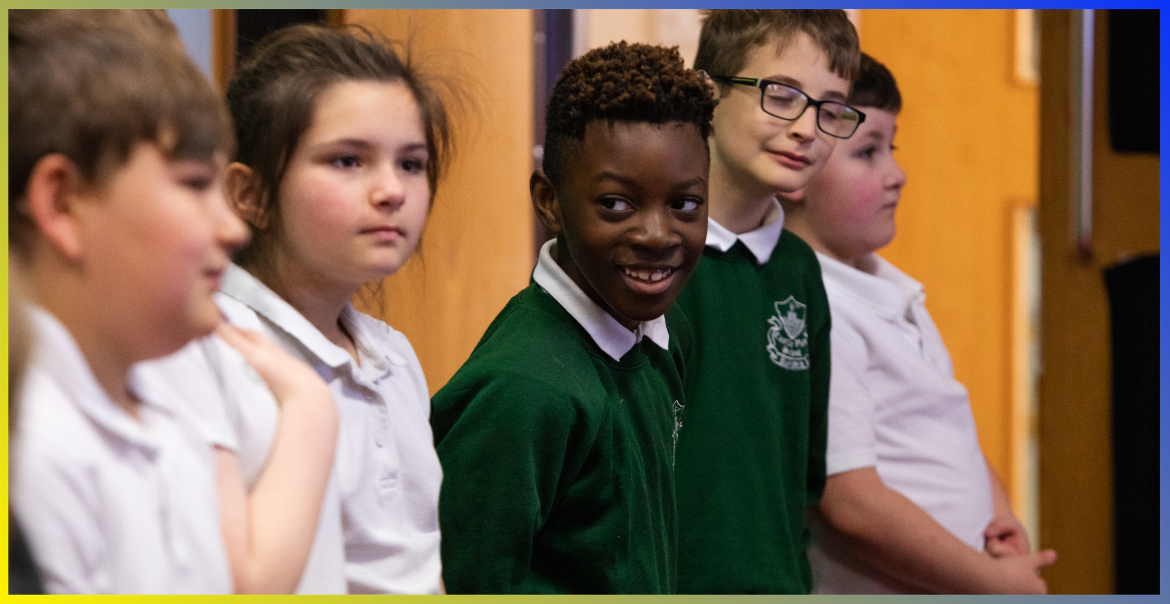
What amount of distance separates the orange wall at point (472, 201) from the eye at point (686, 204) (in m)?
0.23

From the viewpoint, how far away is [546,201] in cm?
96

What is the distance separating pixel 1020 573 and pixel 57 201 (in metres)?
1.16

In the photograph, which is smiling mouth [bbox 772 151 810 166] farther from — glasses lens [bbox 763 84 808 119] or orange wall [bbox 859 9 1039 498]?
orange wall [bbox 859 9 1039 498]

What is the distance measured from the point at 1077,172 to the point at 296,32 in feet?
4.31

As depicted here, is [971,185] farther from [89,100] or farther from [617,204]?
[89,100]

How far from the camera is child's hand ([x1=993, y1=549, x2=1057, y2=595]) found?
1.29 meters

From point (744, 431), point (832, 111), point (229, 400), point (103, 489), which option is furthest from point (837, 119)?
point (103, 489)

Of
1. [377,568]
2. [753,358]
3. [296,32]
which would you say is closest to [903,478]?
[753,358]

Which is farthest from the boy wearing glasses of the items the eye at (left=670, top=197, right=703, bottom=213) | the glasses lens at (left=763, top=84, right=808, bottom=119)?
the eye at (left=670, top=197, right=703, bottom=213)

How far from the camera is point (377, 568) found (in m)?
0.78

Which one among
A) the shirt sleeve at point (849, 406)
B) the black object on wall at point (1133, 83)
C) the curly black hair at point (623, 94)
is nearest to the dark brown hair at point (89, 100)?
the curly black hair at point (623, 94)

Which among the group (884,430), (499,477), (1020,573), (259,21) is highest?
(259,21)

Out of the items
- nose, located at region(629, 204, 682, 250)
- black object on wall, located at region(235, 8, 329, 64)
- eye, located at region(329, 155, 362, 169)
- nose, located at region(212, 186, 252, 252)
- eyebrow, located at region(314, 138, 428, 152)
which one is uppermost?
black object on wall, located at region(235, 8, 329, 64)

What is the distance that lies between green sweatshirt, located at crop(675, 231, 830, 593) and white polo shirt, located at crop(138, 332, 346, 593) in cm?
52
